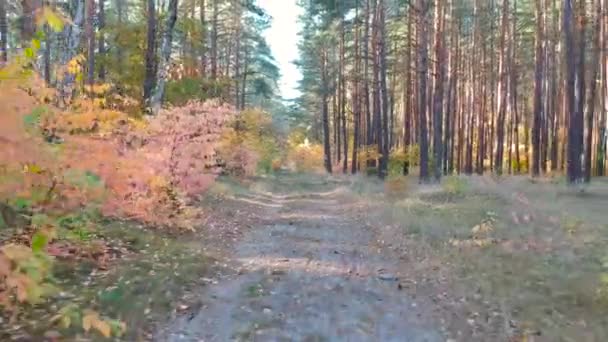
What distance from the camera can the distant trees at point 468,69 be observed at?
71.0 ft

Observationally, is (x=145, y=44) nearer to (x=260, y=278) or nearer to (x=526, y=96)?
(x=260, y=278)

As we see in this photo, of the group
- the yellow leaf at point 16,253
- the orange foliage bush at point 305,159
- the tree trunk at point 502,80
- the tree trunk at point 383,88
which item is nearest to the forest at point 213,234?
the yellow leaf at point 16,253

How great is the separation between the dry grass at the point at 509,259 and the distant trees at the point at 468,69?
6.85 meters

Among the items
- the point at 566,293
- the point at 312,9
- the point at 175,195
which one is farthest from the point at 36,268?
the point at 312,9

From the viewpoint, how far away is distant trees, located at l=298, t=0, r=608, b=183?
2164 cm

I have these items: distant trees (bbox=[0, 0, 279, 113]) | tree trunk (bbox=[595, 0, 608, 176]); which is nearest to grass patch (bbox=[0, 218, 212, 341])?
distant trees (bbox=[0, 0, 279, 113])

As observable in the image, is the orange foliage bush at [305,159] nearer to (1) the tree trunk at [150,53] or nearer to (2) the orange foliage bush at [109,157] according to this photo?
(1) the tree trunk at [150,53]

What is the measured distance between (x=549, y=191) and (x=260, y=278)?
12.2 metres

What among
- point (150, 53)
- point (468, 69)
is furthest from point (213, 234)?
point (468, 69)

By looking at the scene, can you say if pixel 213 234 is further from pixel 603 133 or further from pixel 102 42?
pixel 603 133

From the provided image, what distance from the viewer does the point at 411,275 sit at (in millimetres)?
8125

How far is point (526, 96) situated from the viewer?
1657 inches

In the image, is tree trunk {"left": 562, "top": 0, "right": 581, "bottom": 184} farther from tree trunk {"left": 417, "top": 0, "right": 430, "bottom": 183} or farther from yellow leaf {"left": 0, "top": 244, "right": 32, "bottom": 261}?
yellow leaf {"left": 0, "top": 244, "right": 32, "bottom": 261}

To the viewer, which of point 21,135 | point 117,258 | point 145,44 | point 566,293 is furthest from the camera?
point 145,44
